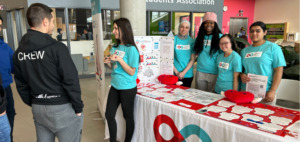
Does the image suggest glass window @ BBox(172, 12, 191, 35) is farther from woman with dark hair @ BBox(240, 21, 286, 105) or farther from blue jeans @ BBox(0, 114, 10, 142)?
blue jeans @ BBox(0, 114, 10, 142)

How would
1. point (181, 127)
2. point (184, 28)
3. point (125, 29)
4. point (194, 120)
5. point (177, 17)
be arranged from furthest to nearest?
point (177, 17), point (184, 28), point (125, 29), point (181, 127), point (194, 120)

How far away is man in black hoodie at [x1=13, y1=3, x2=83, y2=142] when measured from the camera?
1.24 meters

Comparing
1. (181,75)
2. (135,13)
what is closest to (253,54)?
(181,75)

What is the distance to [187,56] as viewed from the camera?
104 inches

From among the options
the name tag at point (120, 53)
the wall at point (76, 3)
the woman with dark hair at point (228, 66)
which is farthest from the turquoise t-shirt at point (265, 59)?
the wall at point (76, 3)

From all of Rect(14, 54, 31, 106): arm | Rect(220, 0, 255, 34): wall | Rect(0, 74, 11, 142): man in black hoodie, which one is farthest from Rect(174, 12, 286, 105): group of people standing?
Rect(220, 0, 255, 34): wall

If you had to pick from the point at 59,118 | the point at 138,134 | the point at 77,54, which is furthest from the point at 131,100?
the point at 77,54

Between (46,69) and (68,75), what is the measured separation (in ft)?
0.44

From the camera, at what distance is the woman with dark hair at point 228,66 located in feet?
6.63

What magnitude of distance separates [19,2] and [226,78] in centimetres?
610

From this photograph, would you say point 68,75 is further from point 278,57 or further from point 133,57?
point 278,57

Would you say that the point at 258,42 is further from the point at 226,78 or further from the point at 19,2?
the point at 19,2

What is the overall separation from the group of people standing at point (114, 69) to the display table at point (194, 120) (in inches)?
6.9

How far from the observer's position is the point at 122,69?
1977 mm
